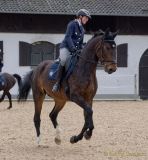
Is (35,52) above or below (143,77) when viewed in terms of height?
above

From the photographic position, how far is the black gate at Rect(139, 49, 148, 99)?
104 feet

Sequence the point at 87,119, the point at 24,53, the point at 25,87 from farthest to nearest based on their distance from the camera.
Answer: the point at 24,53
the point at 25,87
the point at 87,119

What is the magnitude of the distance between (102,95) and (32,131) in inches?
636

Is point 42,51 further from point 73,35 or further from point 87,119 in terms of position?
point 87,119

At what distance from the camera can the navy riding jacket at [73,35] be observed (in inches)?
465

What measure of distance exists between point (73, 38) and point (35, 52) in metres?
19.5

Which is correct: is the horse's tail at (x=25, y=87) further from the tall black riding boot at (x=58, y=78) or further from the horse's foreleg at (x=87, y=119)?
the horse's foreleg at (x=87, y=119)

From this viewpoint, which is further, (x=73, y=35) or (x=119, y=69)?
(x=119, y=69)

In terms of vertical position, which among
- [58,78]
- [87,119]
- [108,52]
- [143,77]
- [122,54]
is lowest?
[143,77]

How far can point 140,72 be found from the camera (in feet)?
105

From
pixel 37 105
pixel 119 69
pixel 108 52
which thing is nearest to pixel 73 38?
pixel 108 52

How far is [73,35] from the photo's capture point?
11.9m

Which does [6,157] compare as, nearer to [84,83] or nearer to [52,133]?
[84,83]

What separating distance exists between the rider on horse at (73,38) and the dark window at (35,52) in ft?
61.6
